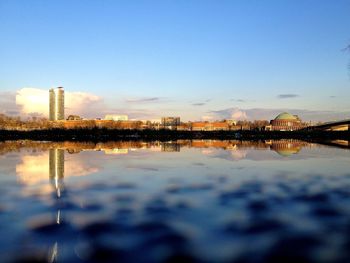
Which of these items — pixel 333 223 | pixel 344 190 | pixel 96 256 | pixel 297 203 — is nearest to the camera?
pixel 96 256

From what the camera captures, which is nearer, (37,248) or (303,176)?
(37,248)

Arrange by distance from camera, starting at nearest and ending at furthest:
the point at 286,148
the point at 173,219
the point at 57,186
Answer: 1. the point at 173,219
2. the point at 57,186
3. the point at 286,148

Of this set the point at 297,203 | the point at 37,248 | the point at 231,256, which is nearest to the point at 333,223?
the point at 297,203

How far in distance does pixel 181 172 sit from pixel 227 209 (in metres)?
9.32

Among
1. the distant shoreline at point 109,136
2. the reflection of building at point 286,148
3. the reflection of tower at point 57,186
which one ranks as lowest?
the reflection of building at point 286,148

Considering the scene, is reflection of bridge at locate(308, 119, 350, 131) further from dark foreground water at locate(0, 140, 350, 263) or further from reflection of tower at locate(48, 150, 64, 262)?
dark foreground water at locate(0, 140, 350, 263)

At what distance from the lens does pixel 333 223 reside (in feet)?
30.2

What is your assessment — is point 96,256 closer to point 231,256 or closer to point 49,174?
point 231,256

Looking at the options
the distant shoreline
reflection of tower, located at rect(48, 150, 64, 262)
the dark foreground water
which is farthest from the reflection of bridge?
the dark foreground water

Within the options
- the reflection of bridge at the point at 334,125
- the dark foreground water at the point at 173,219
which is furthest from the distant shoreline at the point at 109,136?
the dark foreground water at the point at 173,219

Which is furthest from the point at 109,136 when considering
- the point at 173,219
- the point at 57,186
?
the point at 173,219

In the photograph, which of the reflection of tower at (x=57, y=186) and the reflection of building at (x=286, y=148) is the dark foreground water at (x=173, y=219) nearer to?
the reflection of tower at (x=57, y=186)

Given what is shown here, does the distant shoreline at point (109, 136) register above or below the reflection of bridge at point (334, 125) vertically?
below

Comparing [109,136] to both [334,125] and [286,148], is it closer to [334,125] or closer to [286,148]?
[286,148]
